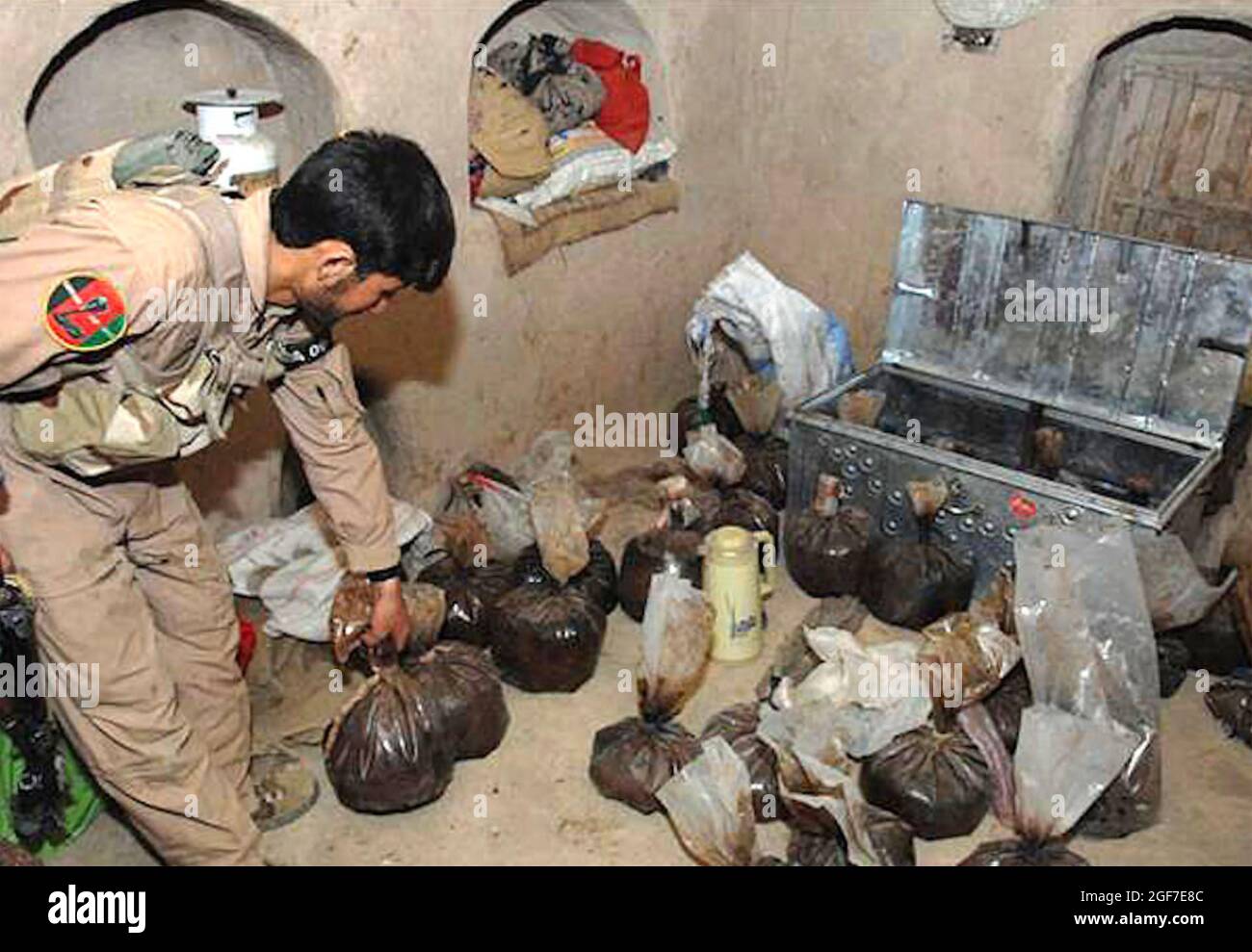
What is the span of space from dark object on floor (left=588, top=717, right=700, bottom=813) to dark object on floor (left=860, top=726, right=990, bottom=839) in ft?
1.47

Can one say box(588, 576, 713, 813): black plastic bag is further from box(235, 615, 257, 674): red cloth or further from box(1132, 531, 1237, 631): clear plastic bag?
box(1132, 531, 1237, 631): clear plastic bag

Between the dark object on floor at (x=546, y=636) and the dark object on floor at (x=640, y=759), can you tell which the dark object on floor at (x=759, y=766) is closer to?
the dark object on floor at (x=640, y=759)

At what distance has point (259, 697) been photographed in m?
3.18

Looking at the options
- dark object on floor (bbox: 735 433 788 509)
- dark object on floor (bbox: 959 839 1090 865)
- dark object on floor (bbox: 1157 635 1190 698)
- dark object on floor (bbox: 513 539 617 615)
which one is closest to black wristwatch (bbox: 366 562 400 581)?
dark object on floor (bbox: 513 539 617 615)

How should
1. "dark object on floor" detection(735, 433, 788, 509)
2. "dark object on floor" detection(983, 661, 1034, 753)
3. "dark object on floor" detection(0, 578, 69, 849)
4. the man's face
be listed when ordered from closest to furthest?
the man's face → "dark object on floor" detection(0, 578, 69, 849) → "dark object on floor" detection(983, 661, 1034, 753) → "dark object on floor" detection(735, 433, 788, 509)

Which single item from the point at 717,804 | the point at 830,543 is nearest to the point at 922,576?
the point at 830,543

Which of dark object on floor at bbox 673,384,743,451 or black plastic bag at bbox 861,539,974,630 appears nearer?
black plastic bag at bbox 861,539,974,630

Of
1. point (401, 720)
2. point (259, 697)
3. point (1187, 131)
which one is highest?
point (1187, 131)

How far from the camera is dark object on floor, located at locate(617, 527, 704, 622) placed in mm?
3453

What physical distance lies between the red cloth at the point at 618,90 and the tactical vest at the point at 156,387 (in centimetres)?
228

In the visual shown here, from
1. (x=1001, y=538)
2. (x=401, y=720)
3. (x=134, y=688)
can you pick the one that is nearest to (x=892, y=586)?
(x=1001, y=538)
